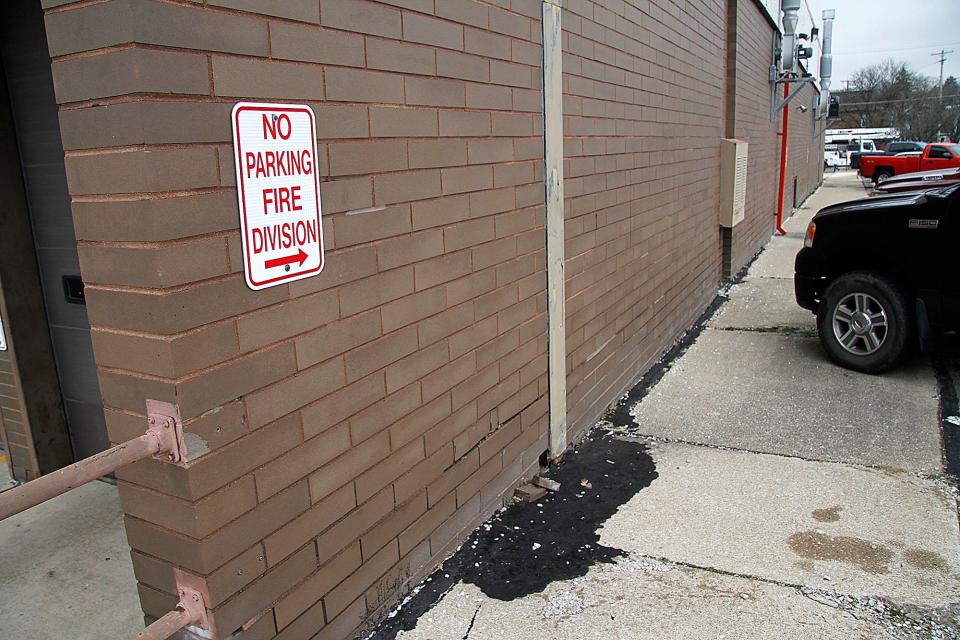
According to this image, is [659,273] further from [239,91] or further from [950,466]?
[239,91]

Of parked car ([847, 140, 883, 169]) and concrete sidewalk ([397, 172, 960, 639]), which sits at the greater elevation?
parked car ([847, 140, 883, 169])

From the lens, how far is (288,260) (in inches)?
91.2

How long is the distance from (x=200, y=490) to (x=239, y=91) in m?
1.14

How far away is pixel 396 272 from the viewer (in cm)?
288

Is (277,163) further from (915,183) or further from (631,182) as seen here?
(915,183)

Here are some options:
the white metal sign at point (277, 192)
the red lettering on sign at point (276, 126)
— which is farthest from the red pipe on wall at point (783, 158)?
the red lettering on sign at point (276, 126)

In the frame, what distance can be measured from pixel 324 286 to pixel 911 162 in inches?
1203

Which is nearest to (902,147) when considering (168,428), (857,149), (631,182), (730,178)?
(857,149)

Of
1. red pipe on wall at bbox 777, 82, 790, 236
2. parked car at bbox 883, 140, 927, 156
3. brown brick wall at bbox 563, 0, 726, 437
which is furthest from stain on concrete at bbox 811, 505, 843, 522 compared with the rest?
parked car at bbox 883, 140, 927, 156

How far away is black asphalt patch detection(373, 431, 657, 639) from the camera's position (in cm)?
320

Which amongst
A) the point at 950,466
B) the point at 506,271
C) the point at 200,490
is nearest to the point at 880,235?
the point at 950,466

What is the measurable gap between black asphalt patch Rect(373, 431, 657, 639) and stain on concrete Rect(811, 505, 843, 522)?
878mm

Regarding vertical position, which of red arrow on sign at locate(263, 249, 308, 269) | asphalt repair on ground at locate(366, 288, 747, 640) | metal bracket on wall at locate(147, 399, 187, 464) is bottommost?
asphalt repair on ground at locate(366, 288, 747, 640)

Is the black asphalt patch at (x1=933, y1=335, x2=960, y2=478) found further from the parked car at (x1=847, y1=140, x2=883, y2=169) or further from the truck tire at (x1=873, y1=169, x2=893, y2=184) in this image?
the parked car at (x1=847, y1=140, x2=883, y2=169)
